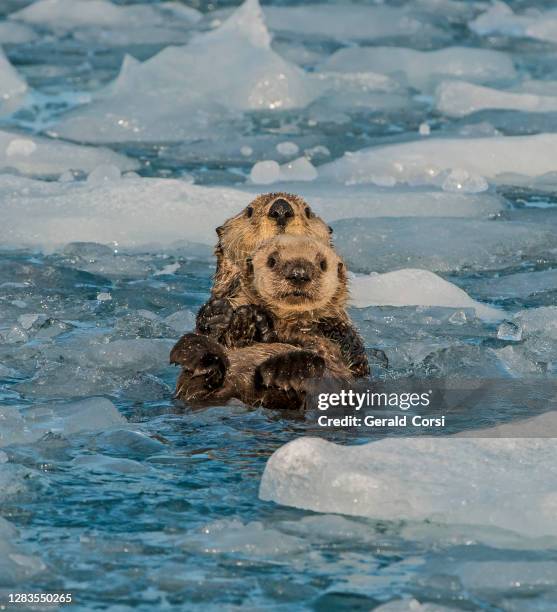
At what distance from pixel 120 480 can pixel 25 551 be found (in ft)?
2.01

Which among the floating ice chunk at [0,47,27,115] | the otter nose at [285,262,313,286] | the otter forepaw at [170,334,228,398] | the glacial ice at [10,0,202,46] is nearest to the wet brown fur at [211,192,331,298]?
the otter nose at [285,262,313,286]

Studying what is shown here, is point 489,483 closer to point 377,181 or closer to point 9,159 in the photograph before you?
point 377,181

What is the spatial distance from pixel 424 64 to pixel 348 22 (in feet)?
7.95

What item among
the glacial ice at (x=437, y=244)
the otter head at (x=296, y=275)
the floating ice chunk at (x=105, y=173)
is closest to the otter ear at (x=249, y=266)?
the otter head at (x=296, y=275)

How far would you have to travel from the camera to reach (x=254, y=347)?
16.2 feet

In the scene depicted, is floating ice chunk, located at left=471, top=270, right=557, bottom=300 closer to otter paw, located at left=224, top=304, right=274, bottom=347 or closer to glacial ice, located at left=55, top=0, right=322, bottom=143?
otter paw, located at left=224, top=304, right=274, bottom=347

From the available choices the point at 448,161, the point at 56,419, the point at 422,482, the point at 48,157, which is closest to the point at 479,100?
the point at 448,161

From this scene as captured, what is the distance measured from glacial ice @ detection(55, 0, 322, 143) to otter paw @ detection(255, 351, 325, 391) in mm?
6005

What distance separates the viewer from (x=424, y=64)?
12.3 meters

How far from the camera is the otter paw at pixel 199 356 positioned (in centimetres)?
457

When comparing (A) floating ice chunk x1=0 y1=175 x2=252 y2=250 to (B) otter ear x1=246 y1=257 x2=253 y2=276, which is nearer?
(B) otter ear x1=246 y1=257 x2=253 y2=276

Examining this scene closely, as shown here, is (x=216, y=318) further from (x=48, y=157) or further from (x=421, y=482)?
(x=48, y=157)

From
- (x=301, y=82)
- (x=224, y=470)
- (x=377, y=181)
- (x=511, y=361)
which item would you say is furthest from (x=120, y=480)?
(x=301, y=82)

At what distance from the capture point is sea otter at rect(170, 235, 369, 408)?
4594 millimetres
